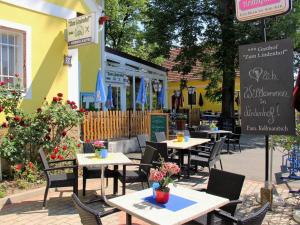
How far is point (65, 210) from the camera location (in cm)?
563

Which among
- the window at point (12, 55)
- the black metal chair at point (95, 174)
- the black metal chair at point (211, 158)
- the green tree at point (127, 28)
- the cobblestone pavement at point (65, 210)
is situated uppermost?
the green tree at point (127, 28)

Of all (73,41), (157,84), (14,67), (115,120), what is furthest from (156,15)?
(14,67)

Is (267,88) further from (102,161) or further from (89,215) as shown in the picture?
(89,215)

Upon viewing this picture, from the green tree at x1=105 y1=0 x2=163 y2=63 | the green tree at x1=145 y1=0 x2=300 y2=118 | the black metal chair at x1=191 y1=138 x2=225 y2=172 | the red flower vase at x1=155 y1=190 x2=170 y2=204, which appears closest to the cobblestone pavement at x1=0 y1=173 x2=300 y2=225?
the black metal chair at x1=191 y1=138 x2=225 y2=172

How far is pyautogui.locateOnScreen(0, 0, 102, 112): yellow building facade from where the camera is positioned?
7680 millimetres

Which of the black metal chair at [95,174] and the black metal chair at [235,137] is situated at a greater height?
the black metal chair at [235,137]

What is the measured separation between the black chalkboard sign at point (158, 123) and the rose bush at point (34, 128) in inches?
176

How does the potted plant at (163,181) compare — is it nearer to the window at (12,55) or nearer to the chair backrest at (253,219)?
the chair backrest at (253,219)

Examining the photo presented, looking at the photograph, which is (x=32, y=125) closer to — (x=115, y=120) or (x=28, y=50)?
(x=28, y=50)

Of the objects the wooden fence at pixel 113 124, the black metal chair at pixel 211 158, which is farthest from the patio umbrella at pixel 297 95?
the wooden fence at pixel 113 124

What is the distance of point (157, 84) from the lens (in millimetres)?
21406

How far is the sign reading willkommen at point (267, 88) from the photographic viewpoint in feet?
18.4

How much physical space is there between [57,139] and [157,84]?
14087mm

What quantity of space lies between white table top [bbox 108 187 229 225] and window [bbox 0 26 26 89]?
16.7 feet
